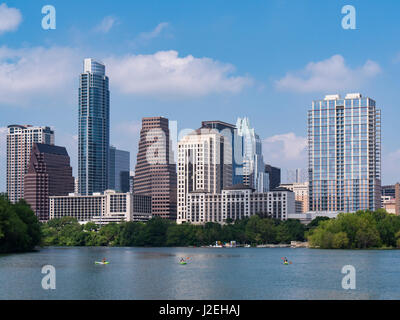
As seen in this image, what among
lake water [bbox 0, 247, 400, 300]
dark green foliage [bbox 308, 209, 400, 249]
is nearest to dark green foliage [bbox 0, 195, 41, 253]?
lake water [bbox 0, 247, 400, 300]

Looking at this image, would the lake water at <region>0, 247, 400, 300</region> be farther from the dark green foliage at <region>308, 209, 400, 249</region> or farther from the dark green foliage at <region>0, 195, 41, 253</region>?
the dark green foliage at <region>308, 209, 400, 249</region>

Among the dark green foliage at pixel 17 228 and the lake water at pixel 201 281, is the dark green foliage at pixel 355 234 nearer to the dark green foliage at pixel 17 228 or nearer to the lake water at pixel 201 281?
the lake water at pixel 201 281

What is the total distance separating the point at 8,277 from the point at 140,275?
18.0 metres

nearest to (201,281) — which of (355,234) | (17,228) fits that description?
(17,228)

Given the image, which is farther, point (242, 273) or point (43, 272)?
point (242, 273)

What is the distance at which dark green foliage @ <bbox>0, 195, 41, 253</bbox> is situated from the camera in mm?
127875

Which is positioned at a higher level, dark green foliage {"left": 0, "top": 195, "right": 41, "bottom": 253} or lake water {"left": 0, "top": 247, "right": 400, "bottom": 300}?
dark green foliage {"left": 0, "top": 195, "right": 41, "bottom": 253}

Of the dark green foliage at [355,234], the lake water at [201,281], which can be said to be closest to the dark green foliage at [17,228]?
the lake water at [201,281]

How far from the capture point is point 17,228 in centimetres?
13112

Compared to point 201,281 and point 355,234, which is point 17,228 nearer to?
point 201,281

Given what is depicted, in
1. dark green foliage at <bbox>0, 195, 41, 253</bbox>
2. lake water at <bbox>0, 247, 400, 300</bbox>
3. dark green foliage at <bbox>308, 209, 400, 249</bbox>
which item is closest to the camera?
lake water at <bbox>0, 247, 400, 300</bbox>
